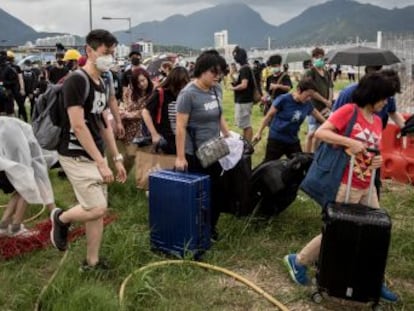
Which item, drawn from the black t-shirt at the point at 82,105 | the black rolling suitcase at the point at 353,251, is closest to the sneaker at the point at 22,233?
the black t-shirt at the point at 82,105

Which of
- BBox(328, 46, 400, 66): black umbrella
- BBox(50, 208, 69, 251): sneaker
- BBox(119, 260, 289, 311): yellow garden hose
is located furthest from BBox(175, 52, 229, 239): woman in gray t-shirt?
BBox(328, 46, 400, 66): black umbrella

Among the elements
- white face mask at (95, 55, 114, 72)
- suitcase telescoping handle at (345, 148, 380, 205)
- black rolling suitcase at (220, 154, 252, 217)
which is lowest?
black rolling suitcase at (220, 154, 252, 217)

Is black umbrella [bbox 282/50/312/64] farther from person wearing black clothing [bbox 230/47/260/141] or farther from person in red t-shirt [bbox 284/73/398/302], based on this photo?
person in red t-shirt [bbox 284/73/398/302]

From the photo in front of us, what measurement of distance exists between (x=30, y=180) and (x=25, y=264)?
66 centimetres

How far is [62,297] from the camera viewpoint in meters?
3.34

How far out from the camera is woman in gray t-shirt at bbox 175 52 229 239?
4090mm

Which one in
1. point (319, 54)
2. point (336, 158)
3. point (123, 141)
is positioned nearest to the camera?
point (336, 158)

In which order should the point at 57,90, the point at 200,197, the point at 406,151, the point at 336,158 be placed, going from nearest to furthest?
the point at 336,158 → the point at 57,90 → the point at 200,197 → the point at 406,151

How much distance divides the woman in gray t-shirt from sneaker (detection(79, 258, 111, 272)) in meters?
0.92

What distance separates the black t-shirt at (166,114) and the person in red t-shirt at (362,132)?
2.05 m

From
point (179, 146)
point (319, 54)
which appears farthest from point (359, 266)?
point (319, 54)

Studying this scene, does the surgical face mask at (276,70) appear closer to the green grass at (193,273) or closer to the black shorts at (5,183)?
the green grass at (193,273)

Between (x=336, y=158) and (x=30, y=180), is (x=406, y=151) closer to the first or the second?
(x=336, y=158)

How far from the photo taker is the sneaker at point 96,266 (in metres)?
3.80
